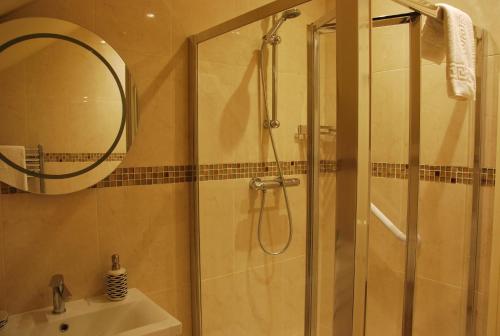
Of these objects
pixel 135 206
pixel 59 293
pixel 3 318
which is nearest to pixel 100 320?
pixel 59 293

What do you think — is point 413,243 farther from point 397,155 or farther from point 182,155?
point 182,155

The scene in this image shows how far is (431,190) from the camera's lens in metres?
1.48

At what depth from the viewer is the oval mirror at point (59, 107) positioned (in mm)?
1245

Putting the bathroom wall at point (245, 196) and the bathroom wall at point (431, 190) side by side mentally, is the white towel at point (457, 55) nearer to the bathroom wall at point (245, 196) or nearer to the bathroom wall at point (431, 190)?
the bathroom wall at point (431, 190)

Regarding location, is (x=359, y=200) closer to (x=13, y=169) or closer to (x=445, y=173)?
(x=445, y=173)

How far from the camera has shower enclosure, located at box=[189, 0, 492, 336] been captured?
0.98 m

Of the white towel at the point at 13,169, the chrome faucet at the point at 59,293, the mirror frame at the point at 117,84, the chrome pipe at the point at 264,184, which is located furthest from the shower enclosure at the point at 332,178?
the white towel at the point at 13,169

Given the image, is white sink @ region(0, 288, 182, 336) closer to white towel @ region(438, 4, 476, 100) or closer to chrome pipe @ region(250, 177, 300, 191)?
chrome pipe @ region(250, 177, 300, 191)

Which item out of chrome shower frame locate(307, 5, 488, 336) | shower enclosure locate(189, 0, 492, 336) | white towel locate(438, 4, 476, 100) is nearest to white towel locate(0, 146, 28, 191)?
shower enclosure locate(189, 0, 492, 336)

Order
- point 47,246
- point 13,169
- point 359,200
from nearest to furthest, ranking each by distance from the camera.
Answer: point 359,200 < point 13,169 < point 47,246

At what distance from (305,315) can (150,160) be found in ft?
2.94

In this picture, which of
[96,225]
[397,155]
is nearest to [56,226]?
[96,225]

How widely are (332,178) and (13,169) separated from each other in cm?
103

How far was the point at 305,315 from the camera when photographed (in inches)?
61.0
